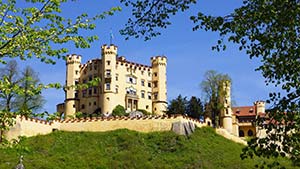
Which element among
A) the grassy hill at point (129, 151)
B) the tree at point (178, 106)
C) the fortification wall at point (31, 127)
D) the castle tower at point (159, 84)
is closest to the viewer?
the grassy hill at point (129, 151)

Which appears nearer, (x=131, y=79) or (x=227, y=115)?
(x=227, y=115)

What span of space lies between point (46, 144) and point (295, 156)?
39.9 m

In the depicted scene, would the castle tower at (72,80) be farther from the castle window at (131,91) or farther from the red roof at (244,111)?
the red roof at (244,111)

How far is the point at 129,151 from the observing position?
4497cm

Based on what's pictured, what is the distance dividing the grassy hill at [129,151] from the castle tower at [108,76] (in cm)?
2059

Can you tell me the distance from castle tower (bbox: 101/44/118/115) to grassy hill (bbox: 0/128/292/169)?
20.6m

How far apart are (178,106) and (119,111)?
8660 mm

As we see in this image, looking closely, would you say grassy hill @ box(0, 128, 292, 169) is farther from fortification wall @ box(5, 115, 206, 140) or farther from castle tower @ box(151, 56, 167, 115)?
castle tower @ box(151, 56, 167, 115)

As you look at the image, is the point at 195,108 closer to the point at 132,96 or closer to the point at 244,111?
the point at 132,96

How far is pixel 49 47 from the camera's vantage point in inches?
486

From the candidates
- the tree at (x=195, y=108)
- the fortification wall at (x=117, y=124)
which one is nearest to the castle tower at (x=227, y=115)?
the tree at (x=195, y=108)

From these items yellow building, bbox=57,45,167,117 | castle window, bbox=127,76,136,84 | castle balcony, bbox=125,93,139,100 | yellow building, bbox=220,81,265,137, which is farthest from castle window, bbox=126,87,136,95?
yellow building, bbox=220,81,265,137

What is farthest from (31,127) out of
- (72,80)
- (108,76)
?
(72,80)

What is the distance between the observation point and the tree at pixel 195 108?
233ft
